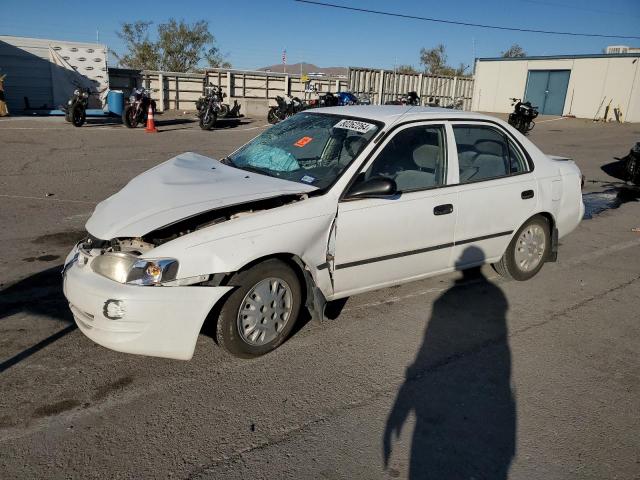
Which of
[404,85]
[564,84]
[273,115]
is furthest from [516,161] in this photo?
[564,84]

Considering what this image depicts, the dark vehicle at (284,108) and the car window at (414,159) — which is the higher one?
the car window at (414,159)

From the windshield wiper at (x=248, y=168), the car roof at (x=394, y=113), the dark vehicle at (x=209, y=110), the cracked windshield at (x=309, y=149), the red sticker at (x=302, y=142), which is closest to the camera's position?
the cracked windshield at (x=309, y=149)

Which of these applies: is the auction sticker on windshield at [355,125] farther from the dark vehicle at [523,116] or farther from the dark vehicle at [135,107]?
the dark vehicle at [523,116]

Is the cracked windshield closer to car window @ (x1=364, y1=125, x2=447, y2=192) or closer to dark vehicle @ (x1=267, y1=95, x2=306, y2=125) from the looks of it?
car window @ (x1=364, y1=125, x2=447, y2=192)

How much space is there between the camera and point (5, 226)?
21.3 ft

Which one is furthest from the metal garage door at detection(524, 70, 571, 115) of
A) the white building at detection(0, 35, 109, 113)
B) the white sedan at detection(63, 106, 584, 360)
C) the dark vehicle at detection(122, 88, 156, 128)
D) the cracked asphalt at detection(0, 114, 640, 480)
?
the white sedan at detection(63, 106, 584, 360)

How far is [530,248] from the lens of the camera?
17.7ft

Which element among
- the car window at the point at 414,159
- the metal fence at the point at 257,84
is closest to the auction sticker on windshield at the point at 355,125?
the car window at the point at 414,159

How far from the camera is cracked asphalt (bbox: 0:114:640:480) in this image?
9.03ft

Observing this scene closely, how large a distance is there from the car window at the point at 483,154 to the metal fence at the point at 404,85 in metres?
22.4

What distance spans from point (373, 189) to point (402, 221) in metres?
0.47

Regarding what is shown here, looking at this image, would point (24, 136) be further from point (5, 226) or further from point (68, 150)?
point (5, 226)

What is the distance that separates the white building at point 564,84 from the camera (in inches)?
1139

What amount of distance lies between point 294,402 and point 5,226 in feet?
16.4
